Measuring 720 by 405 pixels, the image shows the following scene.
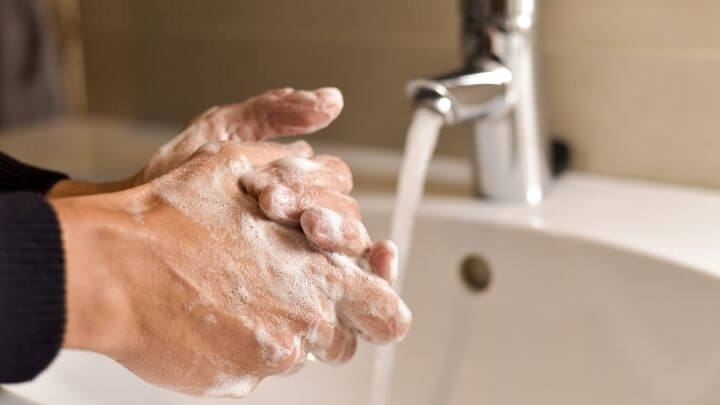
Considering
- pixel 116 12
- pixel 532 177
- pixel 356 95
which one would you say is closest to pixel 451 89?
pixel 532 177

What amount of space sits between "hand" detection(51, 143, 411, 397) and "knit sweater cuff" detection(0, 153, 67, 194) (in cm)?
11

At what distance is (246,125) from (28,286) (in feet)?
0.63

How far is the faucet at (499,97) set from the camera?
25.2 inches

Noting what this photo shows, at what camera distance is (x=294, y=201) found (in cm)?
47

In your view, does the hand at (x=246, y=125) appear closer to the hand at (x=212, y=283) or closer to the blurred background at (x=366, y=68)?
the hand at (x=212, y=283)

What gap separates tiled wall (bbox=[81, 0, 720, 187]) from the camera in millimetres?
708

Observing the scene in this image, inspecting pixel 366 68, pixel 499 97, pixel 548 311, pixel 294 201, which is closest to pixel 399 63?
pixel 366 68

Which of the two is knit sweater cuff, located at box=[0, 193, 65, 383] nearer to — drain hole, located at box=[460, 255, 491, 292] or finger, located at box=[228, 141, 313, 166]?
finger, located at box=[228, 141, 313, 166]

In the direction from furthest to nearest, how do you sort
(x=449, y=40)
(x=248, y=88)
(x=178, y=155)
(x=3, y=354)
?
(x=248, y=88), (x=449, y=40), (x=178, y=155), (x=3, y=354)

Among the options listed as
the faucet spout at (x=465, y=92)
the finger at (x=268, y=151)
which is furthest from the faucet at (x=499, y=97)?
the finger at (x=268, y=151)

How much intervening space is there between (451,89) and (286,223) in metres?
0.21

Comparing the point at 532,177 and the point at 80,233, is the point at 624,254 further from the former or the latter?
the point at 80,233

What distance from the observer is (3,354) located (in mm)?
391

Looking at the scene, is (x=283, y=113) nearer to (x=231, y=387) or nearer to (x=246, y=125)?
(x=246, y=125)
